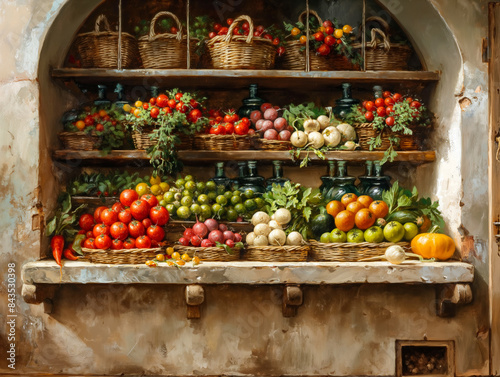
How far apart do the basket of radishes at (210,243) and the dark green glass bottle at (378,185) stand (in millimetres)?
1030

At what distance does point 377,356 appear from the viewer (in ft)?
11.2

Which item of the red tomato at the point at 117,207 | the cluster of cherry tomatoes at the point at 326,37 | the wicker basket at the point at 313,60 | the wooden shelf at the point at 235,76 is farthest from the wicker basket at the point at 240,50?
the red tomato at the point at 117,207

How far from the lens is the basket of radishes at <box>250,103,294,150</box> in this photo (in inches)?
140

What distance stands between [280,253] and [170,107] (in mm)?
1229

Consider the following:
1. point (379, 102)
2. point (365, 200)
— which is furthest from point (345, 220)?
point (379, 102)

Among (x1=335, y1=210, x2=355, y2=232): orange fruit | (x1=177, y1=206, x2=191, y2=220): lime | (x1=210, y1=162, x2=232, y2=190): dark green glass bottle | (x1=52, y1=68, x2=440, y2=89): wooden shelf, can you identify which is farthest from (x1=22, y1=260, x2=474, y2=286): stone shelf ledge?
(x1=52, y1=68, x2=440, y2=89): wooden shelf

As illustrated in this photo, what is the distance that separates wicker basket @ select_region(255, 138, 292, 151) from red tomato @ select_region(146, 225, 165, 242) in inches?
34.4

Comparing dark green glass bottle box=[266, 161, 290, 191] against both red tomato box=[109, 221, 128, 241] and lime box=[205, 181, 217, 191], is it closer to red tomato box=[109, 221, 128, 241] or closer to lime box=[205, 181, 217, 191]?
lime box=[205, 181, 217, 191]

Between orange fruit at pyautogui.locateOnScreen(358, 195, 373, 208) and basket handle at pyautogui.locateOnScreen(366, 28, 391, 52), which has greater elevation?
basket handle at pyautogui.locateOnScreen(366, 28, 391, 52)

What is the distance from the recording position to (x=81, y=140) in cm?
352

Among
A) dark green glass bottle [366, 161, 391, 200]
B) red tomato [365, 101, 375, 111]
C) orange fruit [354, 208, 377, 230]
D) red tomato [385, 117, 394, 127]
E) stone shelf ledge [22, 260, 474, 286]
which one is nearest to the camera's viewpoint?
stone shelf ledge [22, 260, 474, 286]

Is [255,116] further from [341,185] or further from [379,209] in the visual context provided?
[379,209]

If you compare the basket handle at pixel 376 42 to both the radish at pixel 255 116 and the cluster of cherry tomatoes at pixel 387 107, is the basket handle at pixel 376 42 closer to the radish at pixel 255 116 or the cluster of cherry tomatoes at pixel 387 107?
the cluster of cherry tomatoes at pixel 387 107

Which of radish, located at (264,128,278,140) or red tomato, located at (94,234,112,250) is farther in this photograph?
radish, located at (264,128,278,140)
